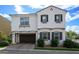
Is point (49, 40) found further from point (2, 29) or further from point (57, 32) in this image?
point (2, 29)

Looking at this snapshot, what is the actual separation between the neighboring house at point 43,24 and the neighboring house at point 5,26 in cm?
109

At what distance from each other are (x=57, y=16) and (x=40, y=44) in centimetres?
354

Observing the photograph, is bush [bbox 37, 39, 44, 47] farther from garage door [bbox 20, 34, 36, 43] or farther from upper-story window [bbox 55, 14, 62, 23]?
upper-story window [bbox 55, 14, 62, 23]

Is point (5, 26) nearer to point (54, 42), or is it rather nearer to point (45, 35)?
point (45, 35)

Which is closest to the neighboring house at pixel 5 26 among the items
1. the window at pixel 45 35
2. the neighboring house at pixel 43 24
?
the neighboring house at pixel 43 24

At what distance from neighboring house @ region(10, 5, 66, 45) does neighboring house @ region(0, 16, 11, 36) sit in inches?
42.9

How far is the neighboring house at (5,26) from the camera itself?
2410cm

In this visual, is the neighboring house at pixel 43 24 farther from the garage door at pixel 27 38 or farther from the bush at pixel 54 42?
the bush at pixel 54 42

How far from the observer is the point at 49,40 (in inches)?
871

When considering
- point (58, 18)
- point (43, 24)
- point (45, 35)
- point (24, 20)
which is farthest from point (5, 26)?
point (58, 18)

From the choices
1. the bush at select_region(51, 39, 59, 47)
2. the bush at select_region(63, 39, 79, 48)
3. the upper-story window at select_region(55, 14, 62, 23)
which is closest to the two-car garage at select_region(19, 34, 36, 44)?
the bush at select_region(51, 39, 59, 47)

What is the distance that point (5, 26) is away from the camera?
24.8m

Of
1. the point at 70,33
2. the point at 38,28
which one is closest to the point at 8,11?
the point at 38,28

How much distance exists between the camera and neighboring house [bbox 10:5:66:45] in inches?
869
